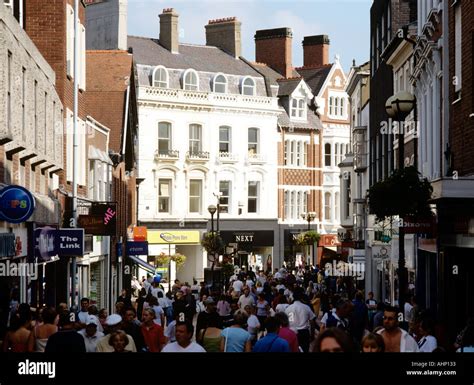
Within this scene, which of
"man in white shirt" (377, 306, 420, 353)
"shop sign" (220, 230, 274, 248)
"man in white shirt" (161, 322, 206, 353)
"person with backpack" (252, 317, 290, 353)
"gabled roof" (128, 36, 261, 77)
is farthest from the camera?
"shop sign" (220, 230, 274, 248)

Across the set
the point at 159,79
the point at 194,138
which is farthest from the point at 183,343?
the point at 159,79

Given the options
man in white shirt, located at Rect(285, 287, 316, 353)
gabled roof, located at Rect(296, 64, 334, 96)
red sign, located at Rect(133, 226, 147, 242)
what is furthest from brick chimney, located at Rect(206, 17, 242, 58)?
man in white shirt, located at Rect(285, 287, 316, 353)

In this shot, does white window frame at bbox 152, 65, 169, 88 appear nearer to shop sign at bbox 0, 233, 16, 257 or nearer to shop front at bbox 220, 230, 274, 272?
shop front at bbox 220, 230, 274, 272

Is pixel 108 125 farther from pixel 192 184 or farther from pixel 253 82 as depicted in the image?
pixel 253 82

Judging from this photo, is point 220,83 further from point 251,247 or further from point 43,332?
point 43,332

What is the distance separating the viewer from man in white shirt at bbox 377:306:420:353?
1366cm

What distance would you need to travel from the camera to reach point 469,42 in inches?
1035

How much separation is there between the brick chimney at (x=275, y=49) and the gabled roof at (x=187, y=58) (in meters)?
0.96

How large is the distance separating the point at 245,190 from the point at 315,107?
15.5 meters

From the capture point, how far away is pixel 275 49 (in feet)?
184

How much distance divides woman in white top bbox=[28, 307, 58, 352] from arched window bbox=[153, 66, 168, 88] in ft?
120

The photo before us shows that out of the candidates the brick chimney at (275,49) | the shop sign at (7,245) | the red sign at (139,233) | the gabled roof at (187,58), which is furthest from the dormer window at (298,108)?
the shop sign at (7,245)

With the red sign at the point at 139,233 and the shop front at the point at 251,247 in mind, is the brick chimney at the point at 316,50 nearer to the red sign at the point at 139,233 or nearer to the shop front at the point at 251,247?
the shop front at the point at 251,247

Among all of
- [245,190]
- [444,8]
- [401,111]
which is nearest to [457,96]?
[444,8]
